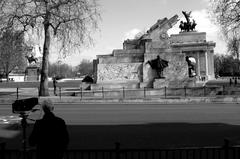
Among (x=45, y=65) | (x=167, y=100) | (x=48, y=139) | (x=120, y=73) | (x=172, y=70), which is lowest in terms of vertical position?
(x=167, y=100)

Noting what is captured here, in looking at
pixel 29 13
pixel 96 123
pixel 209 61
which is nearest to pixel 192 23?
pixel 209 61

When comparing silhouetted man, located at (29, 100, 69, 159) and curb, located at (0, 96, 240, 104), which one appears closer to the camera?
silhouetted man, located at (29, 100, 69, 159)

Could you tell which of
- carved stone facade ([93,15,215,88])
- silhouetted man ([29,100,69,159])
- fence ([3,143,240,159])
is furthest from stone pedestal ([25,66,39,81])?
silhouetted man ([29,100,69,159])

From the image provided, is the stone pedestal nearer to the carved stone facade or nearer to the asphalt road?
the carved stone facade

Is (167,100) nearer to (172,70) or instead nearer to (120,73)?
(172,70)

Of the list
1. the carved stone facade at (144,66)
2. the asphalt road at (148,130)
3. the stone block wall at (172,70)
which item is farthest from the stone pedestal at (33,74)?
the asphalt road at (148,130)

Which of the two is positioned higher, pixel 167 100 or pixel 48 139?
pixel 48 139

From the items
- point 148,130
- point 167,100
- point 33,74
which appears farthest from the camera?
point 33,74

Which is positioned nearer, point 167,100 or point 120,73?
point 167,100

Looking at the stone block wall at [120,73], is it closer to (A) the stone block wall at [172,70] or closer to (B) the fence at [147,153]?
(A) the stone block wall at [172,70]

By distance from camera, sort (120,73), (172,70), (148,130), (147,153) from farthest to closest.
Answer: (120,73), (172,70), (148,130), (147,153)

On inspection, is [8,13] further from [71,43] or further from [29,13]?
[71,43]

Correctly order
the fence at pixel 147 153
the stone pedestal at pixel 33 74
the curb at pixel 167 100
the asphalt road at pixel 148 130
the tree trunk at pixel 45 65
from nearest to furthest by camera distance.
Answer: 1. the fence at pixel 147 153
2. the asphalt road at pixel 148 130
3. the curb at pixel 167 100
4. the tree trunk at pixel 45 65
5. the stone pedestal at pixel 33 74

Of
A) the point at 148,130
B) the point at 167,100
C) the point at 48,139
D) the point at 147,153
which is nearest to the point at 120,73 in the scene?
the point at 167,100
